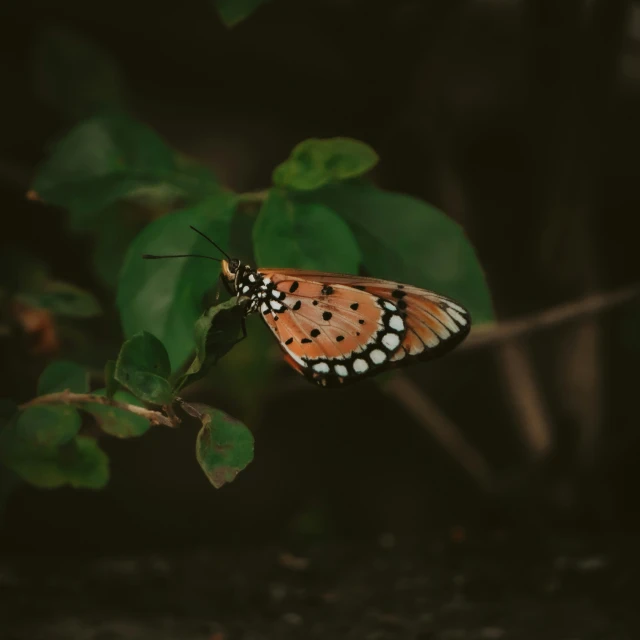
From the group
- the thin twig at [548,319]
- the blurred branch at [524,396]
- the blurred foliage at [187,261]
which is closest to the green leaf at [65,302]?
the blurred foliage at [187,261]

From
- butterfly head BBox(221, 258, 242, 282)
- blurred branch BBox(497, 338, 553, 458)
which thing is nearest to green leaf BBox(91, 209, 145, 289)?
butterfly head BBox(221, 258, 242, 282)

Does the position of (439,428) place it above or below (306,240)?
above

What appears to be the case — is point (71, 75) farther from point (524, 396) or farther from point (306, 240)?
point (524, 396)

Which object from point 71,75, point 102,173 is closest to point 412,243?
point 102,173

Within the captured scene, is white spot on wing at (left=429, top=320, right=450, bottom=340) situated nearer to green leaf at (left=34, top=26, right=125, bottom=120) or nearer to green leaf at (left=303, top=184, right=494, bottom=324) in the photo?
green leaf at (left=303, top=184, right=494, bottom=324)

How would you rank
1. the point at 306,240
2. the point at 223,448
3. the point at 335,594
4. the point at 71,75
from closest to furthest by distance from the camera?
the point at 223,448 → the point at 306,240 → the point at 335,594 → the point at 71,75

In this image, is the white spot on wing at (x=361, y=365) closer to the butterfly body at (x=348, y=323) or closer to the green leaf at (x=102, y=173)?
the butterfly body at (x=348, y=323)

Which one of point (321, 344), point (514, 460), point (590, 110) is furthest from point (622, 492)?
point (321, 344)
